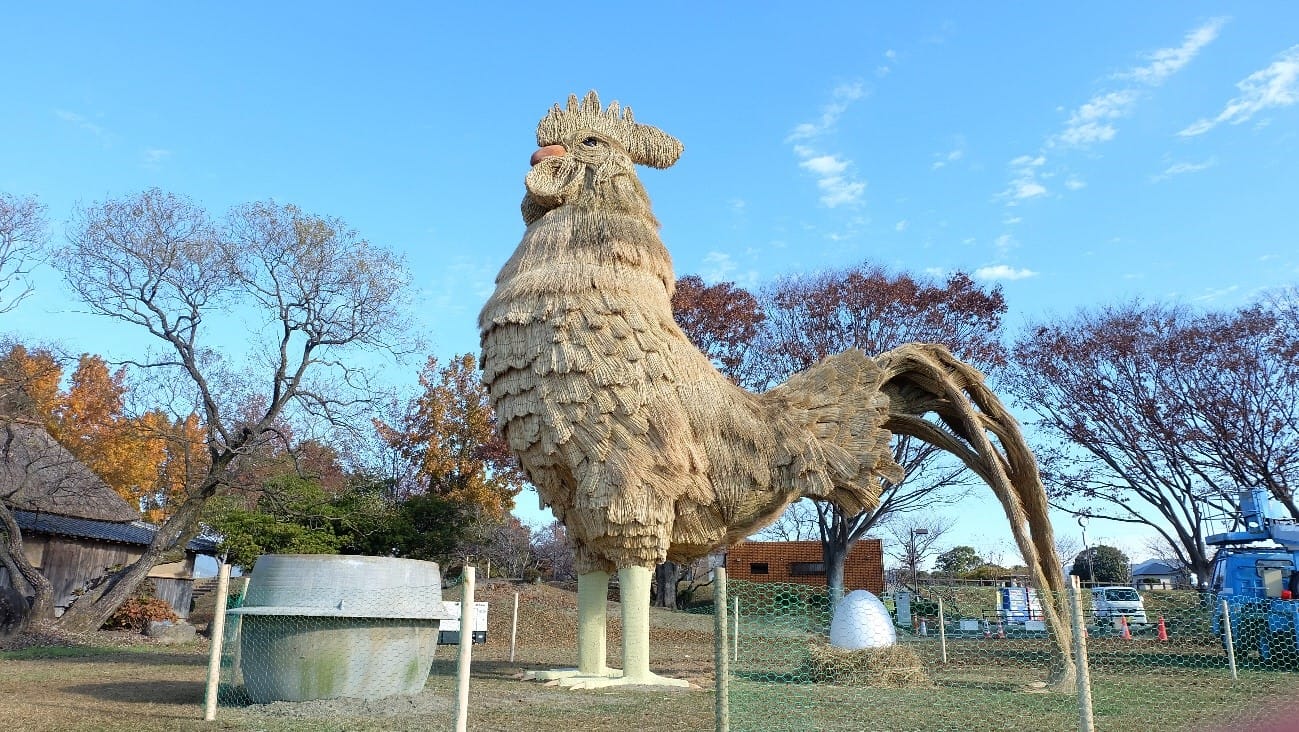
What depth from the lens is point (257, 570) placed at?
614 centimetres

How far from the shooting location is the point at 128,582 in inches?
502

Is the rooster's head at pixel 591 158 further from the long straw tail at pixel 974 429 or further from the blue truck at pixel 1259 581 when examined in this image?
the blue truck at pixel 1259 581

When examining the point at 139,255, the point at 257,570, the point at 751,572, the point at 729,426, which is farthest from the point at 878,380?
the point at 751,572

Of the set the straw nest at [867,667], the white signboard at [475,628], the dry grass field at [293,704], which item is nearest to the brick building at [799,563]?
the white signboard at [475,628]

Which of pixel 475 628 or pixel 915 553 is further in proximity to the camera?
pixel 915 553

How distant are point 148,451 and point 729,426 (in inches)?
913

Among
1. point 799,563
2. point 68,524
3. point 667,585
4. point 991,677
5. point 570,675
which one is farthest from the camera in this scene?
point 799,563

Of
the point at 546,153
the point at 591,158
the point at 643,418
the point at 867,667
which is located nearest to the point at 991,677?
the point at 867,667

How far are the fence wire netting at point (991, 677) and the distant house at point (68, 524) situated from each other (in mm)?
11760

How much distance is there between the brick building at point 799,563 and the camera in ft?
81.5

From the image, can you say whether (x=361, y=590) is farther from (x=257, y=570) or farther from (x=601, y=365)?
(x=601, y=365)

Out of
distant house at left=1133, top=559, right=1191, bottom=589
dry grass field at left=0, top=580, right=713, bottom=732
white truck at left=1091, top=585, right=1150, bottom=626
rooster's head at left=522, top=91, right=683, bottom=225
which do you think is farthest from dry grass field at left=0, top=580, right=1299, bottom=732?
distant house at left=1133, top=559, right=1191, bottom=589

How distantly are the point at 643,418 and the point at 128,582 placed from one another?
10502 millimetres

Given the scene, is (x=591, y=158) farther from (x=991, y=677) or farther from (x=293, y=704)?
(x=991, y=677)
